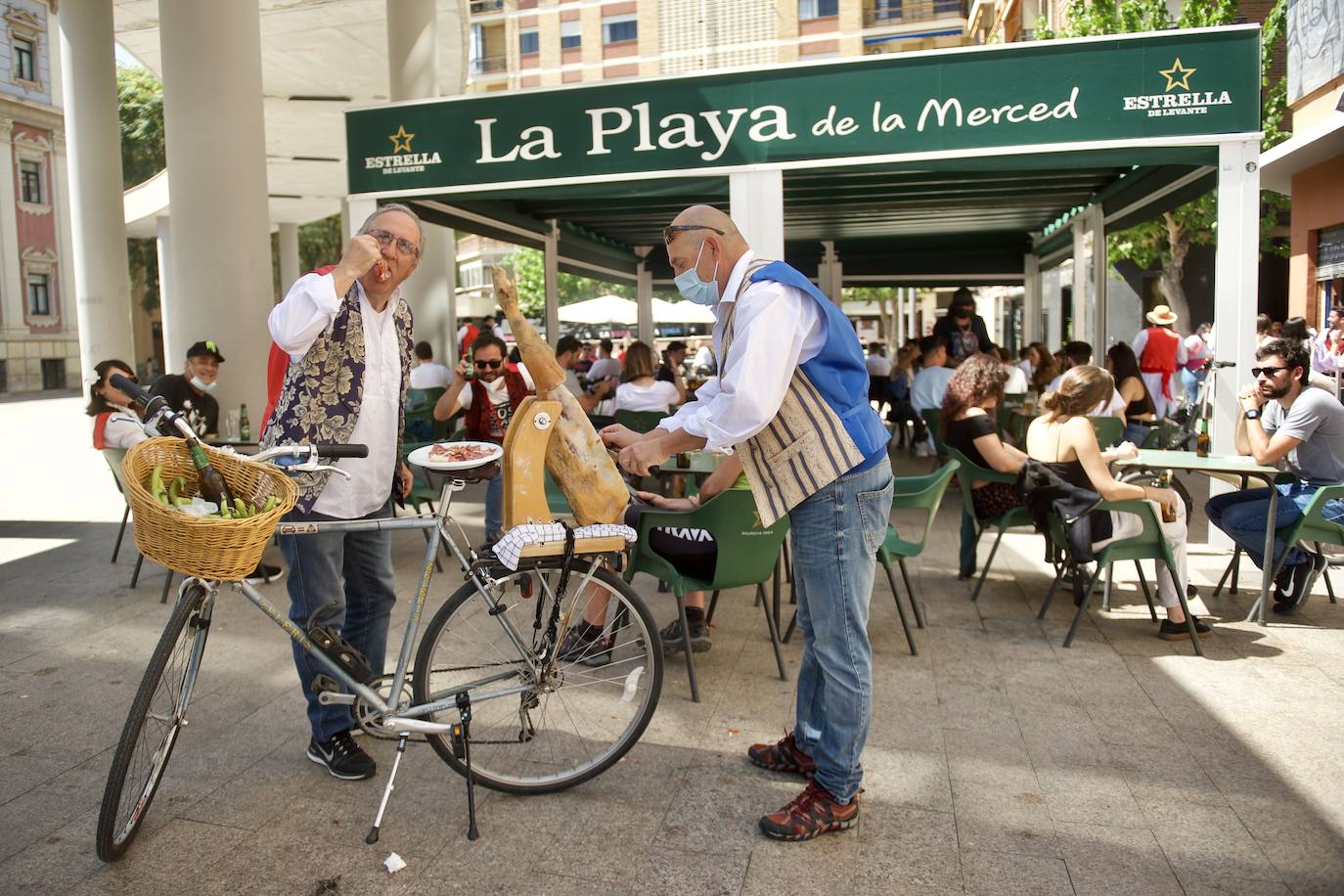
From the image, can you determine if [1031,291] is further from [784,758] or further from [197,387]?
[784,758]

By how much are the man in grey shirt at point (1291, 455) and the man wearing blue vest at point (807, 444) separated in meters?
3.09

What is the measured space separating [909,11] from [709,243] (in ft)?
167

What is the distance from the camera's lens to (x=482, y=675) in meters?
3.34

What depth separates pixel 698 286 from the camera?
320 cm

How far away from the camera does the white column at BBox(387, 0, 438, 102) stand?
12.9 m

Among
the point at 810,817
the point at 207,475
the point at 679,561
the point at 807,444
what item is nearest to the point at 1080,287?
the point at 679,561

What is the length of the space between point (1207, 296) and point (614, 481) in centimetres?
2349

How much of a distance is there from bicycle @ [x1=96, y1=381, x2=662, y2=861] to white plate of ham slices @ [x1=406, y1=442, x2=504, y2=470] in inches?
2.1

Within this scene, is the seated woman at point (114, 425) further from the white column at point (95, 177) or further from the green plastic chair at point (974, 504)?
the white column at point (95, 177)

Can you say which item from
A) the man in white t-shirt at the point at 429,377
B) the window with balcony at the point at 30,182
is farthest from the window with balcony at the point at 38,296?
the man in white t-shirt at the point at 429,377

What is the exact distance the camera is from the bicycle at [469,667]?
297 cm

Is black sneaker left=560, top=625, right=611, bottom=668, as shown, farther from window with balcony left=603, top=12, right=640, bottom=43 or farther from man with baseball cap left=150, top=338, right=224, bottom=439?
window with balcony left=603, top=12, right=640, bottom=43

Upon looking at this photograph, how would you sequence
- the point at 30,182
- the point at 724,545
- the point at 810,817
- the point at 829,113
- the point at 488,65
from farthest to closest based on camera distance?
the point at 488,65 < the point at 30,182 < the point at 829,113 < the point at 724,545 < the point at 810,817

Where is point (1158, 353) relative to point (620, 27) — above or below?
below
